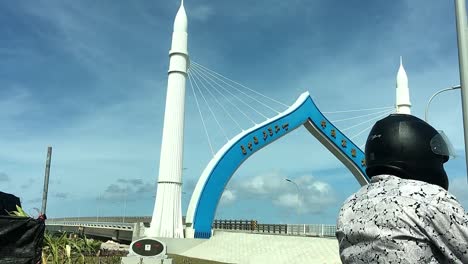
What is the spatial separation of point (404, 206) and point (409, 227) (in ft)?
0.28

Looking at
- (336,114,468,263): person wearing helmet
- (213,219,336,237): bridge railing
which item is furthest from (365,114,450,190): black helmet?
(213,219,336,237): bridge railing

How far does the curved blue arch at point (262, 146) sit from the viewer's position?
28.3 metres

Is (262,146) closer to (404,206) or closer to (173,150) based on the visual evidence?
(173,150)

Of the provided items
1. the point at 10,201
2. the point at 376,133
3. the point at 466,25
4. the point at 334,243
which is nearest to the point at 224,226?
the point at 334,243

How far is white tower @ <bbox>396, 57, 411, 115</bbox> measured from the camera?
35.4m

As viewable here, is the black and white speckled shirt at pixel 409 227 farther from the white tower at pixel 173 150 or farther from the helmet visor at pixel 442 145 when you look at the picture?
the white tower at pixel 173 150

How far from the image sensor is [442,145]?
212 cm

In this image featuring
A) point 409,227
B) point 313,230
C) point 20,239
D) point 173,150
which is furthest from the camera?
point 313,230

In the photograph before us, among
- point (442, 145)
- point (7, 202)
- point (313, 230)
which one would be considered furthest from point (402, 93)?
point (442, 145)

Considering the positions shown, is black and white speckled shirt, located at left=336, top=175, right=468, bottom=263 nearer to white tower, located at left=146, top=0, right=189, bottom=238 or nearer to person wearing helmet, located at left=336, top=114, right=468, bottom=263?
person wearing helmet, located at left=336, top=114, right=468, bottom=263

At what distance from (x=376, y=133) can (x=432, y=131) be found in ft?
0.79

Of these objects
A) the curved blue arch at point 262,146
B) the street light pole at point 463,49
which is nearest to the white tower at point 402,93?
the curved blue arch at point 262,146

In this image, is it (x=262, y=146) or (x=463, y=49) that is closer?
(x=463, y=49)

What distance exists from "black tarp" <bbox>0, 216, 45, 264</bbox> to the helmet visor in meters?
6.22
